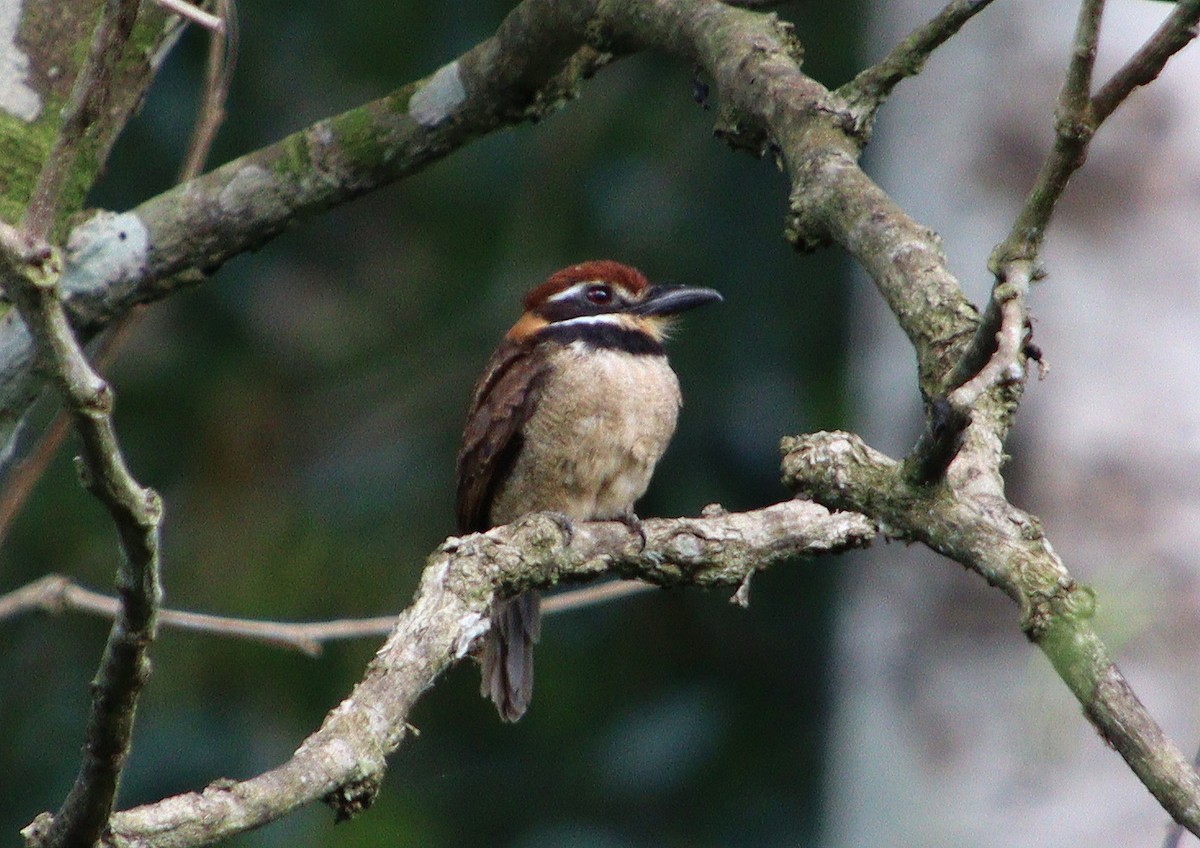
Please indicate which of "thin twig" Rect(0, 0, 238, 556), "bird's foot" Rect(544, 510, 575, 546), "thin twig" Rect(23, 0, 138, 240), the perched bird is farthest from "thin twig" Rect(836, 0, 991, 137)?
the perched bird

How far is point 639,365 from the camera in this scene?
4.09 m

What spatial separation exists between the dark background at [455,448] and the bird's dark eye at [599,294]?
7.40ft

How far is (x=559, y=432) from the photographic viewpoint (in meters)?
3.96

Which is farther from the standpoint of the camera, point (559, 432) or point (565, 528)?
point (559, 432)

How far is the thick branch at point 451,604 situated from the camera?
1732 millimetres

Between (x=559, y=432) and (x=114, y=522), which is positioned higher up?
(x=559, y=432)

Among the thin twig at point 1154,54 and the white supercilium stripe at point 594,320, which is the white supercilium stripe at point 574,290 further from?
the thin twig at point 1154,54

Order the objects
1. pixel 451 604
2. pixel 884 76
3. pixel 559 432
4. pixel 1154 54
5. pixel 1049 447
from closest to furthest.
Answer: pixel 1154 54 → pixel 451 604 → pixel 884 76 → pixel 559 432 → pixel 1049 447

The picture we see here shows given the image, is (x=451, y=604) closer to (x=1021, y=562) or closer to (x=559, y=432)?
(x=1021, y=562)

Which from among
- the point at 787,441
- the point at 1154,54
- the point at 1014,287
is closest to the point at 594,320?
the point at 787,441

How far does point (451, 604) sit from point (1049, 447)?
2714 millimetres

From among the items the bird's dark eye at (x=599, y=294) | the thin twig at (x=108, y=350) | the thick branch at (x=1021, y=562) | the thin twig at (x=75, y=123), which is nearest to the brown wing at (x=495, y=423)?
the bird's dark eye at (x=599, y=294)

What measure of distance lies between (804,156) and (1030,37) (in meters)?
2.75

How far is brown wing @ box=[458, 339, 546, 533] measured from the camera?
4.02 metres
